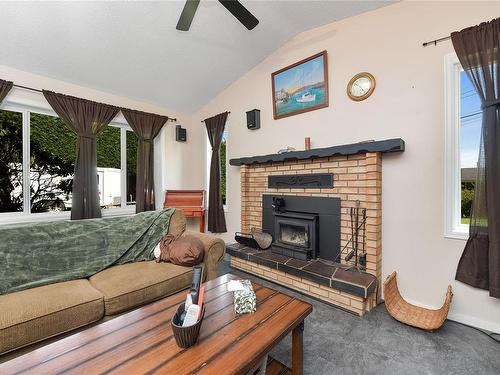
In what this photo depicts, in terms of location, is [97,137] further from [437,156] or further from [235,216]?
[437,156]

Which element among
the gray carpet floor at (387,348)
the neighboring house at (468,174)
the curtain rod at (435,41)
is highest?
the curtain rod at (435,41)

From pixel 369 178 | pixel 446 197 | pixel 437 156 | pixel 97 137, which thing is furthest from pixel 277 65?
pixel 97 137

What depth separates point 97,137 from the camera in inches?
133

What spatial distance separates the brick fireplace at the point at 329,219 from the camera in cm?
215

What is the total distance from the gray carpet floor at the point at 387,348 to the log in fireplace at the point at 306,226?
0.76m

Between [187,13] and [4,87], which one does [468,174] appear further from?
[4,87]

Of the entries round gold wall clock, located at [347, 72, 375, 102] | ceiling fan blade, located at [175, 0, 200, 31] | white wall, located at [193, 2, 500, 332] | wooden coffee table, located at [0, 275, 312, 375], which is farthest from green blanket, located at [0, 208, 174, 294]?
round gold wall clock, located at [347, 72, 375, 102]

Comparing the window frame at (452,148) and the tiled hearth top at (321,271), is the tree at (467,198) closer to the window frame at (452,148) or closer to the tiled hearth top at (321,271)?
the window frame at (452,148)

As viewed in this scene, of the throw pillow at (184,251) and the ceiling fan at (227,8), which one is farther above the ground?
the ceiling fan at (227,8)

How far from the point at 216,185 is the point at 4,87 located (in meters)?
2.71

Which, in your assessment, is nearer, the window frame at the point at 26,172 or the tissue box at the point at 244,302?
the tissue box at the point at 244,302

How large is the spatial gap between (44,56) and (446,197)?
432 cm

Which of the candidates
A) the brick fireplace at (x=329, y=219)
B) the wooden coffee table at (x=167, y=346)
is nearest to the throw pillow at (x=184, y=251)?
the wooden coffee table at (x=167, y=346)

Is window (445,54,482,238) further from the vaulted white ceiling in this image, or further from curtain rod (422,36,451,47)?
the vaulted white ceiling
